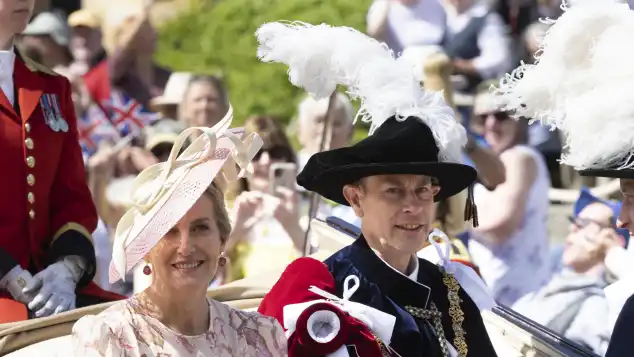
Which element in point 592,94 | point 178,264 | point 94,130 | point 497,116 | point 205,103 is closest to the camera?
point 178,264

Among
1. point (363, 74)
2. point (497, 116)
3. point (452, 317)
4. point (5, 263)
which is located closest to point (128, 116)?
point (497, 116)

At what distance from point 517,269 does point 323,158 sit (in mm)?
3280

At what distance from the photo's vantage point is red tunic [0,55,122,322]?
13.7 feet

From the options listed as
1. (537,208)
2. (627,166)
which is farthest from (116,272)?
(537,208)

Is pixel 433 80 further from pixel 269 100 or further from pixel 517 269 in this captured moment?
pixel 269 100

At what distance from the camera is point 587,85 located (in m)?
3.57

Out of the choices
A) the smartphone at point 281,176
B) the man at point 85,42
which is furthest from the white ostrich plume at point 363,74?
the man at point 85,42

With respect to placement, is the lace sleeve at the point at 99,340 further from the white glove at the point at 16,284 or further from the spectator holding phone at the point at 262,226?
the spectator holding phone at the point at 262,226

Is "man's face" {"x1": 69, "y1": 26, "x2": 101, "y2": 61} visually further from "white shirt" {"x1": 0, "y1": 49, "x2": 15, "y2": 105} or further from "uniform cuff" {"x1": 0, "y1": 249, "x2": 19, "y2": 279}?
"uniform cuff" {"x1": 0, "y1": 249, "x2": 19, "y2": 279}

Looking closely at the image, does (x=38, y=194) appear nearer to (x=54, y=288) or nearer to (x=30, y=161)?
(x=30, y=161)

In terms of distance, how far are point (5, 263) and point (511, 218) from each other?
353 centimetres

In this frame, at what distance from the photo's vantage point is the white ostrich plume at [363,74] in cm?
375

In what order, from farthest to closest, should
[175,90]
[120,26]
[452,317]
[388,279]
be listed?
[120,26], [175,90], [452,317], [388,279]

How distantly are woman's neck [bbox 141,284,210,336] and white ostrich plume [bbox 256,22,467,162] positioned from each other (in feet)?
2.79
